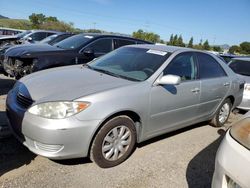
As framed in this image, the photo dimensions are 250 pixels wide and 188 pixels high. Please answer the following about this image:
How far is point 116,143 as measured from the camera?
139 inches

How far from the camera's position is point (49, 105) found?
312 cm

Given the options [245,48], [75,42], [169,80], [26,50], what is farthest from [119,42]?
[245,48]

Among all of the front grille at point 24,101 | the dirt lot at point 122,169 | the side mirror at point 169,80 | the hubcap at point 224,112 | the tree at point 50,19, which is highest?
the side mirror at point 169,80

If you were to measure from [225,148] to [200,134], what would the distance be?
284 centimetres

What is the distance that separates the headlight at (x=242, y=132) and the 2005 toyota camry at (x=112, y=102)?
1.32 meters

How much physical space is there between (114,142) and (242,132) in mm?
1608

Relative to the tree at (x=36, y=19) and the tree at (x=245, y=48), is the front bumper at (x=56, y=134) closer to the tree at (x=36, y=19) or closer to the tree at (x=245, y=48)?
the tree at (x=245, y=48)

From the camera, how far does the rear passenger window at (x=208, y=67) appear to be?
4.83 metres

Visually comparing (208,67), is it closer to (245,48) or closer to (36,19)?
(245,48)

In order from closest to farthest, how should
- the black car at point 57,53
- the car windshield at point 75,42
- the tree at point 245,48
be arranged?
the black car at point 57,53 → the car windshield at point 75,42 → the tree at point 245,48

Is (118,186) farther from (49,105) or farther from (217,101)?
(217,101)

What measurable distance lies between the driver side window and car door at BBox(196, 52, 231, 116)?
0.17 meters

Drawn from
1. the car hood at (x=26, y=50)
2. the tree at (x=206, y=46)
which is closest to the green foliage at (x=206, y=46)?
the tree at (x=206, y=46)

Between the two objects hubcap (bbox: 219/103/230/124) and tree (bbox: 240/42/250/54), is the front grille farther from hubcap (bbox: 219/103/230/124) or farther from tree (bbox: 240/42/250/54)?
tree (bbox: 240/42/250/54)
